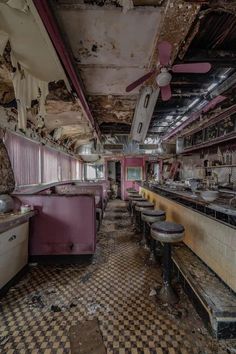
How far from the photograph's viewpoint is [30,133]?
456 cm

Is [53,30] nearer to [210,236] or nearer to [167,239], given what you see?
[167,239]

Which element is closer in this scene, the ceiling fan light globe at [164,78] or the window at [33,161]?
the ceiling fan light globe at [164,78]

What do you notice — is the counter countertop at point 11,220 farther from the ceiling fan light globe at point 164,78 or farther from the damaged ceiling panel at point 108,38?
the ceiling fan light globe at point 164,78

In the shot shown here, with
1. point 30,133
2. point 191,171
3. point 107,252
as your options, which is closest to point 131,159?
point 191,171

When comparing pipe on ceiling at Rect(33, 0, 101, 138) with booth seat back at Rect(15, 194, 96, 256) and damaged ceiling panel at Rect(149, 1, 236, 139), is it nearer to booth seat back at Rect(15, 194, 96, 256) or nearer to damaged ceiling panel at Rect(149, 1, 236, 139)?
damaged ceiling panel at Rect(149, 1, 236, 139)

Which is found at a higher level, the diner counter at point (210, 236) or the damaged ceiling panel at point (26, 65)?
the damaged ceiling panel at point (26, 65)

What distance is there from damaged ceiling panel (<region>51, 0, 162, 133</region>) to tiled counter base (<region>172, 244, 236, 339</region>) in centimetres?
278

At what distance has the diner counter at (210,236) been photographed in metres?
1.94

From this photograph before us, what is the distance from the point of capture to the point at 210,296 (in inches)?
71.7

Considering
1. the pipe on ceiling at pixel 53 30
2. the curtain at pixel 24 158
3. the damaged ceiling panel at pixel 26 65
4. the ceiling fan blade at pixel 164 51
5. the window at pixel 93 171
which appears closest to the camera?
the pipe on ceiling at pixel 53 30

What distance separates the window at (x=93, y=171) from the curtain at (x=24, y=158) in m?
6.70

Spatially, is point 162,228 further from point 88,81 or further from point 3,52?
point 88,81

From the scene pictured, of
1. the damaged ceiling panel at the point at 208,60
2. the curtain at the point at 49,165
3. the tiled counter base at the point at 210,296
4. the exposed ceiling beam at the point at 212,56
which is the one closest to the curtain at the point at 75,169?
the curtain at the point at 49,165

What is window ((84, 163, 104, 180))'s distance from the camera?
38.9 feet
